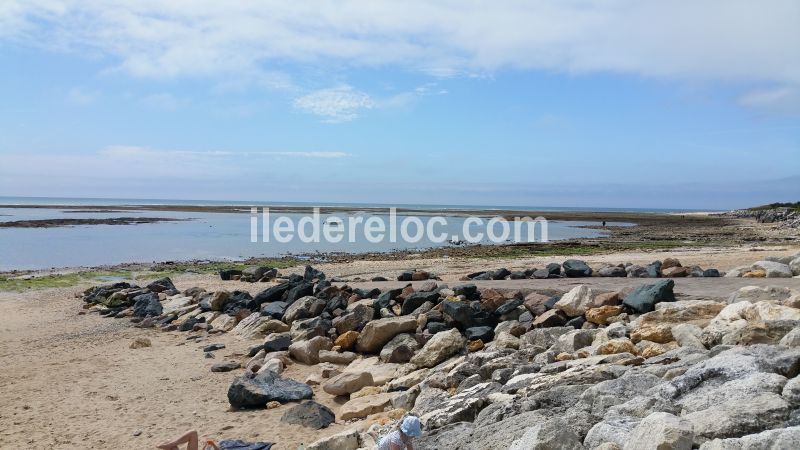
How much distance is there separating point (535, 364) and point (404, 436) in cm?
320

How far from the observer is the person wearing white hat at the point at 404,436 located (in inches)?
217

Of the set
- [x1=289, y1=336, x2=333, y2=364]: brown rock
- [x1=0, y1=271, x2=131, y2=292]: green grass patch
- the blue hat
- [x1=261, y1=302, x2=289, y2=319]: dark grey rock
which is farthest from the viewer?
[x1=0, y1=271, x2=131, y2=292]: green grass patch

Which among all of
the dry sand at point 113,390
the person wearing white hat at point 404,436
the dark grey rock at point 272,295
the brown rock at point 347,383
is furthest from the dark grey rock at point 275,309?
the person wearing white hat at point 404,436

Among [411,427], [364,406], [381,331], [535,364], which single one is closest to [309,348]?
[381,331]

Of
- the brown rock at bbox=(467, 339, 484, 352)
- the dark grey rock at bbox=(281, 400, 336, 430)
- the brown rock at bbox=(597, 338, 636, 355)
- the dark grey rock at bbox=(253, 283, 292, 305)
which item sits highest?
the brown rock at bbox=(597, 338, 636, 355)

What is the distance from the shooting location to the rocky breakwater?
5027mm

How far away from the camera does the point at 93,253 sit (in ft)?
128

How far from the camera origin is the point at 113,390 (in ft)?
36.3

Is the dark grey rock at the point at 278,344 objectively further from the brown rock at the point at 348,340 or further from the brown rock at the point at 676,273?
the brown rock at the point at 676,273

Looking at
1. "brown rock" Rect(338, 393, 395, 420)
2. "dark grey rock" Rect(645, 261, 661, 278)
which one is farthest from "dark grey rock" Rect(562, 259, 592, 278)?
"brown rock" Rect(338, 393, 395, 420)

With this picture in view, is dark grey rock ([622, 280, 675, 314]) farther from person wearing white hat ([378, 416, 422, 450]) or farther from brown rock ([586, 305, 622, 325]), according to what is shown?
person wearing white hat ([378, 416, 422, 450])

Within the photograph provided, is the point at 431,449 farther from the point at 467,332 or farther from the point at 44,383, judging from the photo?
the point at 44,383

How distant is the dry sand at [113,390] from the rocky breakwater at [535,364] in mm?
507

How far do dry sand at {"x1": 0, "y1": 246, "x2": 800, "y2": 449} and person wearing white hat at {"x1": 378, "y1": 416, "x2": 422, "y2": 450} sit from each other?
2663 millimetres
